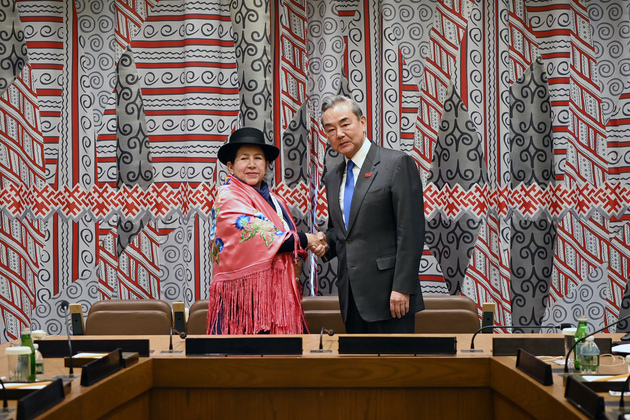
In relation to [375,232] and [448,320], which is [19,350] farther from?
[448,320]

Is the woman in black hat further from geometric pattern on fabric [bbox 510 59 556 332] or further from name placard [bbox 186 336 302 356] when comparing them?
geometric pattern on fabric [bbox 510 59 556 332]

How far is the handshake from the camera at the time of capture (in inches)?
117

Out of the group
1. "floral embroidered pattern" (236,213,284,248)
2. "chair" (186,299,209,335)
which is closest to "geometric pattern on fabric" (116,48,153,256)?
"chair" (186,299,209,335)

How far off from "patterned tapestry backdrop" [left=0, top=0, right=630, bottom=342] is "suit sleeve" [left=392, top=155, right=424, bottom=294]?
118 centimetres

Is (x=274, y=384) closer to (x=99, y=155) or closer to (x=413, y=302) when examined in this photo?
(x=413, y=302)

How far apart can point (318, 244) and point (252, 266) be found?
302mm

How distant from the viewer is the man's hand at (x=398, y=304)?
268cm

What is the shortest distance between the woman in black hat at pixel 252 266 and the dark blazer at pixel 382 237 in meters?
0.24

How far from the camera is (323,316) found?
3.25m

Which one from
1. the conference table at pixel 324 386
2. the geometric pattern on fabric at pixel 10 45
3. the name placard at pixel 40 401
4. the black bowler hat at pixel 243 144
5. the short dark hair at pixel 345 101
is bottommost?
the conference table at pixel 324 386

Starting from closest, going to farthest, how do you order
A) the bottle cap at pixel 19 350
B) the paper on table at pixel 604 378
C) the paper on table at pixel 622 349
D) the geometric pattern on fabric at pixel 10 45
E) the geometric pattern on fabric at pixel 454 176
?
the paper on table at pixel 604 378 → the bottle cap at pixel 19 350 → the paper on table at pixel 622 349 → the geometric pattern on fabric at pixel 454 176 → the geometric pattern on fabric at pixel 10 45

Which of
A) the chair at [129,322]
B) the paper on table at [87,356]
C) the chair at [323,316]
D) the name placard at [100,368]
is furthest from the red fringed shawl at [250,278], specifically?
the name placard at [100,368]

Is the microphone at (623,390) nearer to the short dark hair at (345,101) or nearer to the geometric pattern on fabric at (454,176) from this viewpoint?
the short dark hair at (345,101)

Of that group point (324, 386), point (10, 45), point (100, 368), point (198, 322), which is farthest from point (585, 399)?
point (10, 45)
